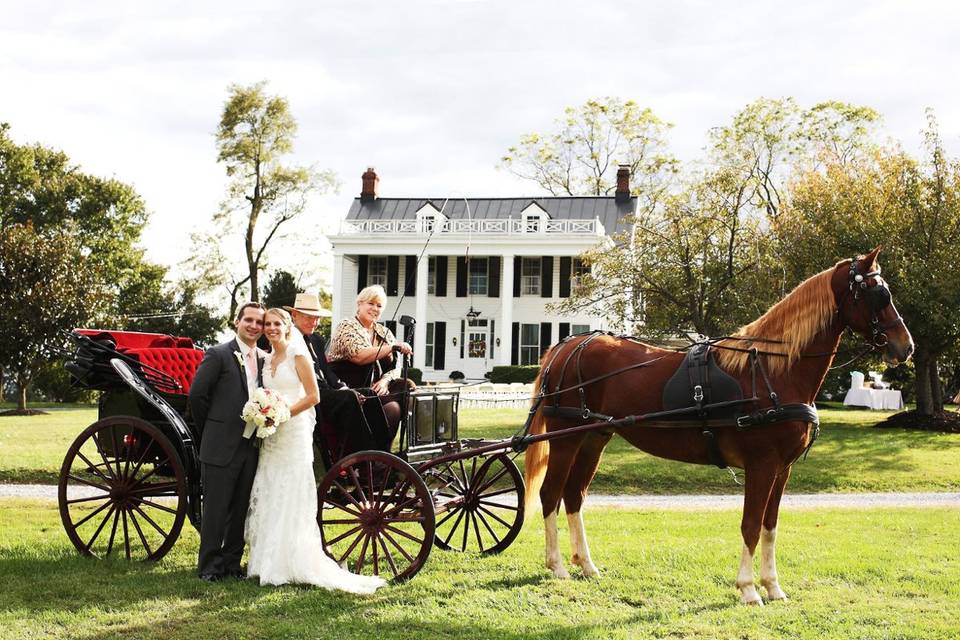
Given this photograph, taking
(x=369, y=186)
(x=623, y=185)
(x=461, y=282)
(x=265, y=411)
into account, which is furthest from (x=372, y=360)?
(x=369, y=186)

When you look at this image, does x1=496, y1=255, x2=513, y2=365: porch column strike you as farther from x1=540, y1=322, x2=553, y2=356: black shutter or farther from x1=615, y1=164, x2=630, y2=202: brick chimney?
x1=615, y1=164, x2=630, y2=202: brick chimney

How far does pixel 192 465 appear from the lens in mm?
6793

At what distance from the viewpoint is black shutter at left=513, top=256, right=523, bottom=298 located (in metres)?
39.2

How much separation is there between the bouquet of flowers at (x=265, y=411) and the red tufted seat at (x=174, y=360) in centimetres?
178

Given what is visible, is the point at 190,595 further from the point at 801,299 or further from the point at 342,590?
the point at 801,299

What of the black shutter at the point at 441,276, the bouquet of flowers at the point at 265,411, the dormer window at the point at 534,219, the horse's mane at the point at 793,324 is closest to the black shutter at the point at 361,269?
the black shutter at the point at 441,276

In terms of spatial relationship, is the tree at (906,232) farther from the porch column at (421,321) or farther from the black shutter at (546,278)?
the porch column at (421,321)

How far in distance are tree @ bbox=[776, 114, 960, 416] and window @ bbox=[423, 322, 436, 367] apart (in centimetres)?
2015

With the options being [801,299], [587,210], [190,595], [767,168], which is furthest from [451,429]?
[587,210]

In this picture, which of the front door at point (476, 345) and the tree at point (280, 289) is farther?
the tree at point (280, 289)

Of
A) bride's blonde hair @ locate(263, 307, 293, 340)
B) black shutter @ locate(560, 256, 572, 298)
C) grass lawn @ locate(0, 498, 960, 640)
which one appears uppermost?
black shutter @ locate(560, 256, 572, 298)

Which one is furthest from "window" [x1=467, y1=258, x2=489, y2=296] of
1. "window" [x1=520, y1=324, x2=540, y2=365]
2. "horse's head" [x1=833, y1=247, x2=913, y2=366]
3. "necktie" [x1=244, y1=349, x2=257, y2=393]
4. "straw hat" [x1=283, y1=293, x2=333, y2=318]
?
"horse's head" [x1=833, y1=247, x2=913, y2=366]

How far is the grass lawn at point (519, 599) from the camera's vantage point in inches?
207

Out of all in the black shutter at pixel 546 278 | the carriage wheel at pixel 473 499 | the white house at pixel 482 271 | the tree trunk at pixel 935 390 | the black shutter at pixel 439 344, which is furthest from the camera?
the black shutter at pixel 546 278
